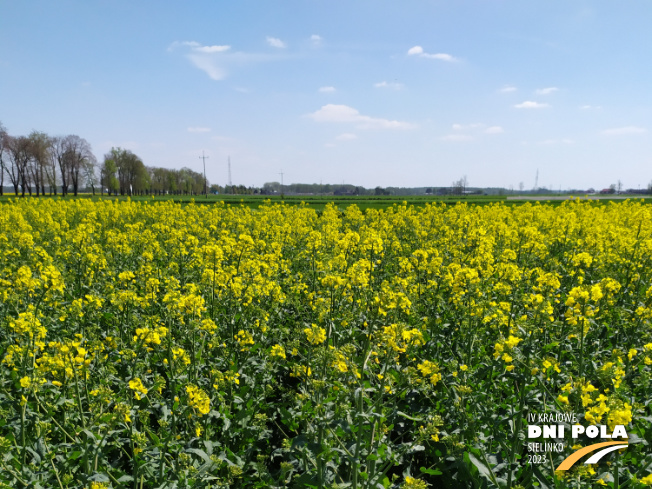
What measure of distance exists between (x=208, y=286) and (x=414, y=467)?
135 inches

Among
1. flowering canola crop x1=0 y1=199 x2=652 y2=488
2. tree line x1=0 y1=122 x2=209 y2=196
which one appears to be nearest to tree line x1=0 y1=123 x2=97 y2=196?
tree line x1=0 y1=122 x2=209 y2=196

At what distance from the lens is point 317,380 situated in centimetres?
305

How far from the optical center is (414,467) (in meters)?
Result: 3.81

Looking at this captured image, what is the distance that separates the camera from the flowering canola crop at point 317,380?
2932 millimetres

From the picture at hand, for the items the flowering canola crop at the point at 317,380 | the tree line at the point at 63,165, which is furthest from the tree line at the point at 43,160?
the flowering canola crop at the point at 317,380

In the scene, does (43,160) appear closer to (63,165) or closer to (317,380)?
(63,165)

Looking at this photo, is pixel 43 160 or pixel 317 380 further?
pixel 43 160

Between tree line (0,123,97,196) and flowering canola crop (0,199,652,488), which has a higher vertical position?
tree line (0,123,97,196)

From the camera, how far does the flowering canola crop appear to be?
293 cm

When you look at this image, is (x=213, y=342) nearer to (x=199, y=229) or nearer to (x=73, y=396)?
(x=73, y=396)

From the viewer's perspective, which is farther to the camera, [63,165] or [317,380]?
[63,165]

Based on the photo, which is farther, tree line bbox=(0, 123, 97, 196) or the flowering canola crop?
tree line bbox=(0, 123, 97, 196)

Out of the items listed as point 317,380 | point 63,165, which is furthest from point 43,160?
point 317,380

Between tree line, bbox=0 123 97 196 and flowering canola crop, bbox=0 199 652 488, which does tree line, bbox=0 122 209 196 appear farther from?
flowering canola crop, bbox=0 199 652 488
